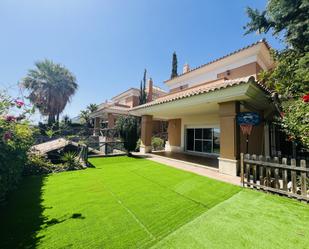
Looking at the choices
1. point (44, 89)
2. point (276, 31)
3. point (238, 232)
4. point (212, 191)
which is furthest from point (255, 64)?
point (44, 89)

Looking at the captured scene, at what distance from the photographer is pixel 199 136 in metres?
16.0

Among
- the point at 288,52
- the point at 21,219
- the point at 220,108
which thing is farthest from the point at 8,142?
the point at 288,52

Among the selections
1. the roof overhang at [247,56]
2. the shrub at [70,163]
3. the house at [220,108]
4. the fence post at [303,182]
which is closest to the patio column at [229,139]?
the house at [220,108]

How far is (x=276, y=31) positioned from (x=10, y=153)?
13080 millimetres

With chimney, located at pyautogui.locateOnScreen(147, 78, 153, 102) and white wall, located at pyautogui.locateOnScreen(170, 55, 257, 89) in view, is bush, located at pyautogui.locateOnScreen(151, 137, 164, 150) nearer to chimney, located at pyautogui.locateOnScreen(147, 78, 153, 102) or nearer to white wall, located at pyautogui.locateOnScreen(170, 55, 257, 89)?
white wall, located at pyautogui.locateOnScreen(170, 55, 257, 89)

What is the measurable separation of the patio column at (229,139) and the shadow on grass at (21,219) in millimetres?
7551

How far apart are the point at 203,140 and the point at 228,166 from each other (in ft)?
24.3

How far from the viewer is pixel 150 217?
4.12 meters

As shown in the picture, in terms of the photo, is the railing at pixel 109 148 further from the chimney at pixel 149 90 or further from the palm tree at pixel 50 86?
the palm tree at pixel 50 86

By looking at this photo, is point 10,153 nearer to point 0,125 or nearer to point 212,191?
point 0,125

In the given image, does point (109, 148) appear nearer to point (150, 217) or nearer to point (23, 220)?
point (23, 220)

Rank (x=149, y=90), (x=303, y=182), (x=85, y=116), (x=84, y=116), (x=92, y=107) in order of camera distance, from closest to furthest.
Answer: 1. (x=303, y=182)
2. (x=149, y=90)
3. (x=85, y=116)
4. (x=84, y=116)
5. (x=92, y=107)

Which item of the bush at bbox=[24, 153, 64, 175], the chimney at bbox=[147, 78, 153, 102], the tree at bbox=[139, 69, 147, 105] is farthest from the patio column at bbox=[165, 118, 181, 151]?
the bush at bbox=[24, 153, 64, 175]

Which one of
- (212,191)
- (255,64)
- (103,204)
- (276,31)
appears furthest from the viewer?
(255,64)
